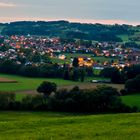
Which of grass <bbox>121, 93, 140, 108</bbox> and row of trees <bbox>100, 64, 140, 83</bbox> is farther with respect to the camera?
row of trees <bbox>100, 64, 140, 83</bbox>

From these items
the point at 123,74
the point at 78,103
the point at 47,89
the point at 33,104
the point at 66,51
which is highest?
the point at 66,51

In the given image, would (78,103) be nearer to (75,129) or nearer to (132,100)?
(132,100)

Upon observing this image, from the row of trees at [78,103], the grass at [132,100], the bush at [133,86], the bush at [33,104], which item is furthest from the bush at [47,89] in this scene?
the bush at [133,86]

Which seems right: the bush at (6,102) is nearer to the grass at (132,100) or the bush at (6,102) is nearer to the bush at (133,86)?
the grass at (132,100)

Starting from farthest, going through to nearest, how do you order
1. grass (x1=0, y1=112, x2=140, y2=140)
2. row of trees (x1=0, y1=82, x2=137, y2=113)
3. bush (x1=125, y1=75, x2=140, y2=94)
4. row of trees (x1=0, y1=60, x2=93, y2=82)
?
row of trees (x1=0, y1=60, x2=93, y2=82) → bush (x1=125, y1=75, x2=140, y2=94) → row of trees (x1=0, y1=82, x2=137, y2=113) → grass (x1=0, y1=112, x2=140, y2=140)

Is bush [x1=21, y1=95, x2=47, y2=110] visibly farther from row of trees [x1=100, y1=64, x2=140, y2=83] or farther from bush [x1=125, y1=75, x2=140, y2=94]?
row of trees [x1=100, y1=64, x2=140, y2=83]

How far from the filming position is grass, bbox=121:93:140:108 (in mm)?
52778

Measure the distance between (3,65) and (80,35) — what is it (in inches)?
4089

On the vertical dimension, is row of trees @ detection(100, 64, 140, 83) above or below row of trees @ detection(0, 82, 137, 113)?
above

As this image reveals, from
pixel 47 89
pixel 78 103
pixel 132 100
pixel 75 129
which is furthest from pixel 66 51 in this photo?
pixel 75 129

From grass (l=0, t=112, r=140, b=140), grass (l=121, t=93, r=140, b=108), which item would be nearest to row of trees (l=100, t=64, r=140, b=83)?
grass (l=121, t=93, r=140, b=108)

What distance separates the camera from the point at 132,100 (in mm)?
56219

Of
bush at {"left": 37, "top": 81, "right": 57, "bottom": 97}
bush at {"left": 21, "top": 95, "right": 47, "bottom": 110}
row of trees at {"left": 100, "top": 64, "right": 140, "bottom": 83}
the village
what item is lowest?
bush at {"left": 21, "top": 95, "right": 47, "bottom": 110}

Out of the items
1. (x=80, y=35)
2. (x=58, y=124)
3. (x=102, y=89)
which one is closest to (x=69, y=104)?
(x=102, y=89)
